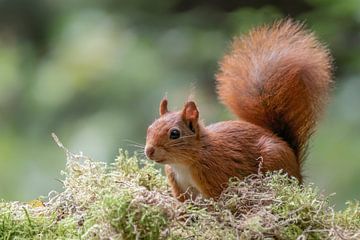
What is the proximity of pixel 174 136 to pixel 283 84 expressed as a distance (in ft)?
1.16

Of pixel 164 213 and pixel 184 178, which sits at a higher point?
pixel 184 178

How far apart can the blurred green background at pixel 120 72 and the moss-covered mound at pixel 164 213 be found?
60 centimetres

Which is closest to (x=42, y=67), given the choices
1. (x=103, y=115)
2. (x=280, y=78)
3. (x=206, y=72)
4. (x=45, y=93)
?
(x=45, y=93)

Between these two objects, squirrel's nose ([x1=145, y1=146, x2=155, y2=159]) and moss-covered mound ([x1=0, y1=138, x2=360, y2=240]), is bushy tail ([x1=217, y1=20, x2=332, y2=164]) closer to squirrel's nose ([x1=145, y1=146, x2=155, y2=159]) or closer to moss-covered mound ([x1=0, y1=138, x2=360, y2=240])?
moss-covered mound ([x1=0, y1=138, x2=360, y2=240])

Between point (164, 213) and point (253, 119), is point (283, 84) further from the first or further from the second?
point (164, 213)

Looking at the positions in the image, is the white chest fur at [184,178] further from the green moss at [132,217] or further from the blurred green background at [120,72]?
the blurred green background at [120,72]

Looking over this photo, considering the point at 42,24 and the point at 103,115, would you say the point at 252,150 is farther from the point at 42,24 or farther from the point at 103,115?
the point at 42,24

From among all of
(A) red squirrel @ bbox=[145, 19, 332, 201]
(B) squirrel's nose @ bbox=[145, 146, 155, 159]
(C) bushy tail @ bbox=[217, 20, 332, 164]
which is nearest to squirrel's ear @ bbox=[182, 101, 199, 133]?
(A) red squirrel @ bbox=[145, 19, 332, 201]

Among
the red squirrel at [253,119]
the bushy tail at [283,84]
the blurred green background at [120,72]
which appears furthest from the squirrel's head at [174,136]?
the blurred green background at [120,72]

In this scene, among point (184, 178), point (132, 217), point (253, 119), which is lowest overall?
point (132, 217)

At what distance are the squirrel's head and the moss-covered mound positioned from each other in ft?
0.31

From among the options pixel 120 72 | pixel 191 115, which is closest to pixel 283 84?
pixel 191 115

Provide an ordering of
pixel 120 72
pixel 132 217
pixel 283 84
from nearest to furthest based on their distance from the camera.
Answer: pixel 132 217
pixel 283 84
pixel 120 72

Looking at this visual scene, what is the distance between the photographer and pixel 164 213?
1334mm
